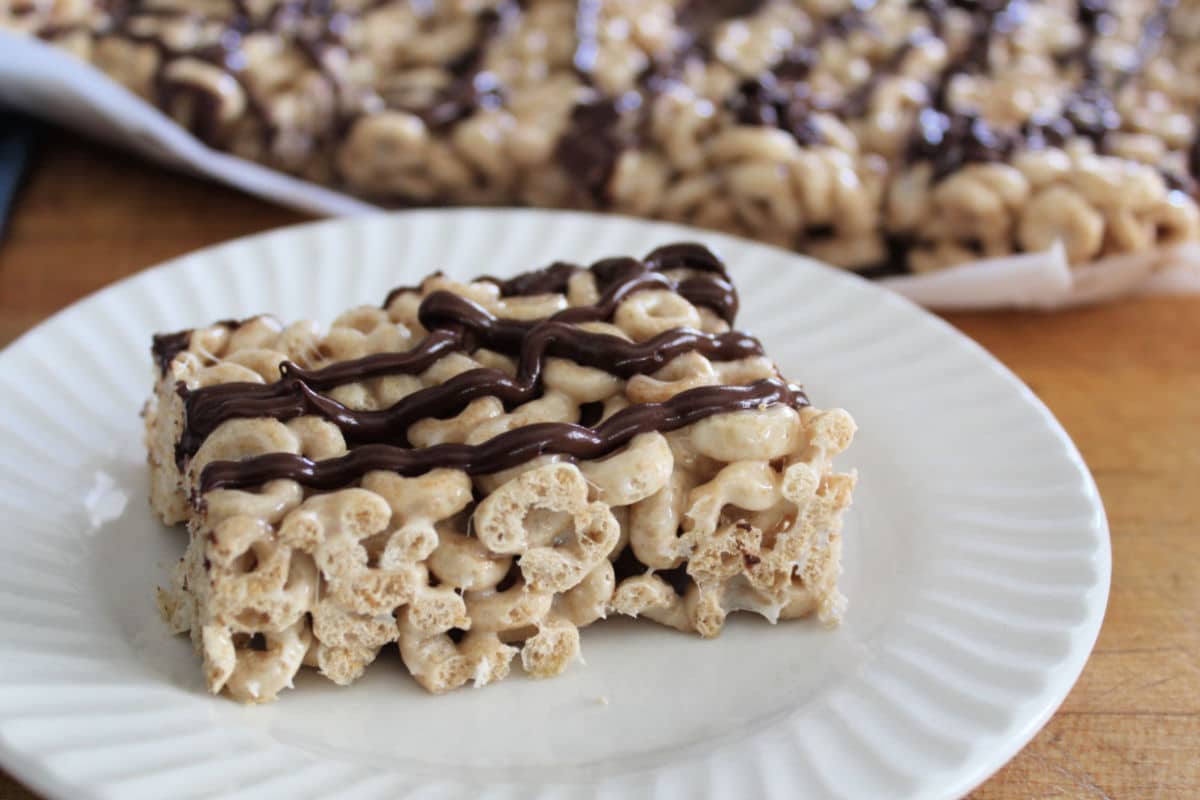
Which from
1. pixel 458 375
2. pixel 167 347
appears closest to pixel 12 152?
pixel 167 347

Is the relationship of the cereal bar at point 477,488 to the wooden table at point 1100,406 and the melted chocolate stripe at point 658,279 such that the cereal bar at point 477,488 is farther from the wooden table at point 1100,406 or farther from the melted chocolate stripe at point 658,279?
the wooden table at point 1100,406

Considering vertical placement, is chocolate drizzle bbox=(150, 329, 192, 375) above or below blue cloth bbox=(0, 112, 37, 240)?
above

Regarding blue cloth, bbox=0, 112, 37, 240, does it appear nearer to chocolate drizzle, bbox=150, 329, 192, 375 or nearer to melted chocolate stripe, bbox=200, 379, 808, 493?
chocolate drizzle, bbox=150, 329, 192, 375

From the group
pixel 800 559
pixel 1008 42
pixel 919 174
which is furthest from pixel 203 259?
pixel 1008 42

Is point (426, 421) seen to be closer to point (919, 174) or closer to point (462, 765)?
point (462, 765)

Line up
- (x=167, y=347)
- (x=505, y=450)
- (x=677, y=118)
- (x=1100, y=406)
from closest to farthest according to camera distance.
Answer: (x=505, y=450), (x=167, y=347), (x=1100, y=406), (x=677, y=118)

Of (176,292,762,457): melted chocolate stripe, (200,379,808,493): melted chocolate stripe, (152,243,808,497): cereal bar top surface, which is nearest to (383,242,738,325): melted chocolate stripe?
(152,243,808,497): cereal bar top surface

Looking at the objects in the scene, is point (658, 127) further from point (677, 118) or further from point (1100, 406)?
point (1100, 406)
